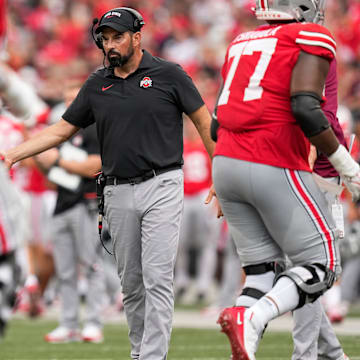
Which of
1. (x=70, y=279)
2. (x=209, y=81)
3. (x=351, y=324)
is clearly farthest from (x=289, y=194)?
(x=209, y=81)

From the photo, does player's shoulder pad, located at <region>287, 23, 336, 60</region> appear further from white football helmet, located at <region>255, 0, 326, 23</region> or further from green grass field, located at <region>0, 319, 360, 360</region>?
green grass field, located at <region>0, 319, 360, 360</region>

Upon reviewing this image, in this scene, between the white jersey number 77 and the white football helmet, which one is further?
the white football helmet

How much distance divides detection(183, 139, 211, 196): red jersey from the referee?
7.79 meters

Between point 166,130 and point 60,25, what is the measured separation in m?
16.5

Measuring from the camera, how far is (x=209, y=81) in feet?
52.3

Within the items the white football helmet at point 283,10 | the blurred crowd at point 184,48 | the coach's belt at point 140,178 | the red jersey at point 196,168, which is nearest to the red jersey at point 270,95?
the white football helmet at point 283,10

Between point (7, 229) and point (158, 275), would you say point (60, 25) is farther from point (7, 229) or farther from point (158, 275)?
point (7, 229)

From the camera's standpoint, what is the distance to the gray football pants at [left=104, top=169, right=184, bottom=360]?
6.51m

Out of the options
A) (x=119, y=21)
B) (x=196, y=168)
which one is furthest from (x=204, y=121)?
(x=196, y=168)

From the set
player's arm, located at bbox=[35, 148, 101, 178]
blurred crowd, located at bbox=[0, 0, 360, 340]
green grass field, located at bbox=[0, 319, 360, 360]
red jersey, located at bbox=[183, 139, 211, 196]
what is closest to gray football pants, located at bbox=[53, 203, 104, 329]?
green grass field, located at bbox=[0, 319, 360, 360]

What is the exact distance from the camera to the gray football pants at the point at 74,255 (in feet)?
33.3

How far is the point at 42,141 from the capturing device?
681 centimetres

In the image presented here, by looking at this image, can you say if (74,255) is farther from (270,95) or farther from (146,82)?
(270,95)

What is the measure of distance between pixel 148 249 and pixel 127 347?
3.06 meters
